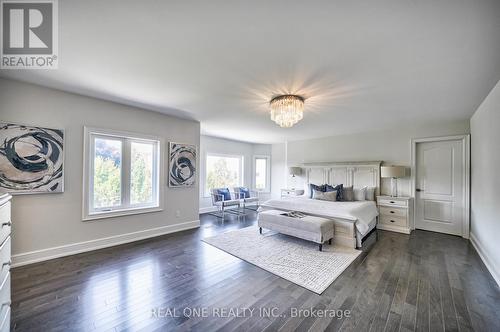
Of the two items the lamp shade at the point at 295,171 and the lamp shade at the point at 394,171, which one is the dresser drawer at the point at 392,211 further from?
the lamp shade at the point at 295,171

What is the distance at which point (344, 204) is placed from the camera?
439 cm

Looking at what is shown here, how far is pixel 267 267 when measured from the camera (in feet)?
9.16

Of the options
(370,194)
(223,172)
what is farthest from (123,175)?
(370,194)

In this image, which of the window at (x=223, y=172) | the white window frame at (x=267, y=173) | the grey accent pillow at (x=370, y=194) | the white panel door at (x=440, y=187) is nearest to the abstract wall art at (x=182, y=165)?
the window at (x=223, y=172)

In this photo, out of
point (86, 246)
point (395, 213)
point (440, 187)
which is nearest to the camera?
point (86, 246)

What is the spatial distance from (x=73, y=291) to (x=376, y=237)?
4911mm

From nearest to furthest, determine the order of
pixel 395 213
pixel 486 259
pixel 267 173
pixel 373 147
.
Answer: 1. pixel 486 259
2. pixel 395 213
3. pixel 373 147
4. pixel 267 173

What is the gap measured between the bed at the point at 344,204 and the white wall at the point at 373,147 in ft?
0.81

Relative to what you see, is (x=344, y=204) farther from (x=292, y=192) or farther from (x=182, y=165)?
(x=182, y=165)

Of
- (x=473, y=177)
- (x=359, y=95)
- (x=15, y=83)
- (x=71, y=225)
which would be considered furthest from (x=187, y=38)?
(x=473, y=177)

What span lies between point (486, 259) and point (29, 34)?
6118 mm

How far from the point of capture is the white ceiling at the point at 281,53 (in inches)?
59.5

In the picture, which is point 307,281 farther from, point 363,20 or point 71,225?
point 71,225

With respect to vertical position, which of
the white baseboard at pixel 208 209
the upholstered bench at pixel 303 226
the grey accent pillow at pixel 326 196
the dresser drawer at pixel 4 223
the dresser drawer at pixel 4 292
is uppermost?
the dresser drawer at pixel 4 223
